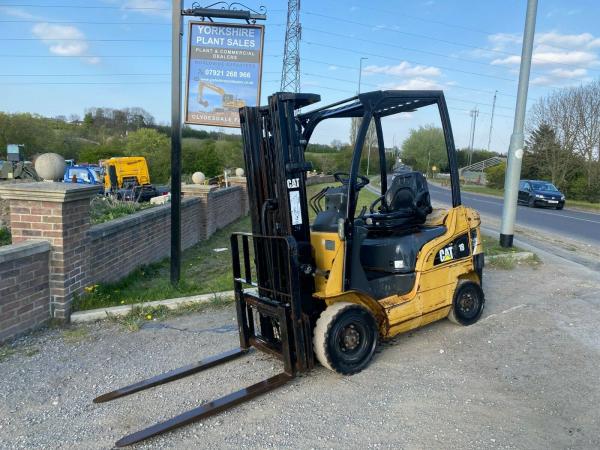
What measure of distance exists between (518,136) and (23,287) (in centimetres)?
866

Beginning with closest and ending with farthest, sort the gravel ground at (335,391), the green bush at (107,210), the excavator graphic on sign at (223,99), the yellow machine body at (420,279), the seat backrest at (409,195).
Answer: the gravel ground at (335,391) → the yellow machine body at (420,279) → the seat backrest at (409,195) → the excavator graphic on sign at (223,99) → the green bush at (107,210)

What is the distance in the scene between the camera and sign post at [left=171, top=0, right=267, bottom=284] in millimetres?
6977

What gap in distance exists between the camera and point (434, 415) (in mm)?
3625

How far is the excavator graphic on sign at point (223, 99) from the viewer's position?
8199 millimetres

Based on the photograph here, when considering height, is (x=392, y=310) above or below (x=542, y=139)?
below

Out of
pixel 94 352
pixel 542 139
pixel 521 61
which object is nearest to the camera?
pixel 94 352

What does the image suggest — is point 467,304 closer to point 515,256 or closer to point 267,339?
point 267,339

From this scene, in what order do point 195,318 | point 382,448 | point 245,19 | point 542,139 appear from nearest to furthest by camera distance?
point 382,448, point 195,318, point 245,19, point 542,139

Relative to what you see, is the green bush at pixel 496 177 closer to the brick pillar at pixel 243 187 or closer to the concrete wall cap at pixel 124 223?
the brick pillar at pixel 243 187

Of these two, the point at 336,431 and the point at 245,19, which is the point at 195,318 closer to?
the point at 336,431

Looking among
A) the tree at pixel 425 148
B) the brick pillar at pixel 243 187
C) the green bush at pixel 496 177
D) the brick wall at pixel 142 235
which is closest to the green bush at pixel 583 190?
the green bush at pixel 496 177

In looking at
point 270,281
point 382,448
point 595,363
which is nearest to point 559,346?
point 595,363

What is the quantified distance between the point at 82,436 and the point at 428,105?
436 cm

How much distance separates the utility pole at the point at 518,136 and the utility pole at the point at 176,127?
6.22 metres
